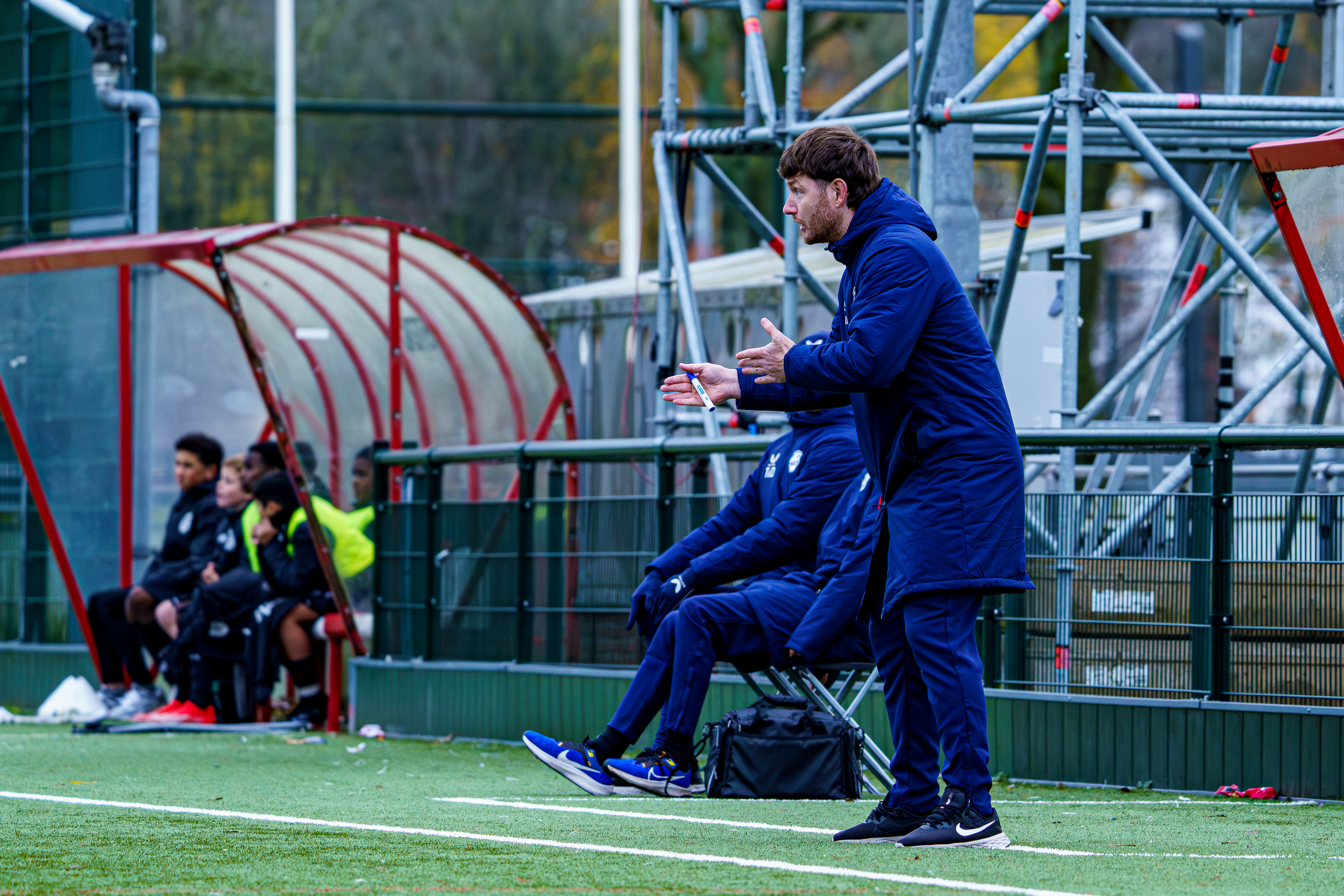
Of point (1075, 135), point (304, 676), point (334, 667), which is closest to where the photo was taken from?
point (1075, 135)

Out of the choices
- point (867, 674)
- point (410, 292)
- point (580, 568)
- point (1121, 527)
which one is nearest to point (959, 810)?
point (867, 674)

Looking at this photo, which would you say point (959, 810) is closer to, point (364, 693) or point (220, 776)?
point (220, 776)

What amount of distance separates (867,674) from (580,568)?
2785 millimetres

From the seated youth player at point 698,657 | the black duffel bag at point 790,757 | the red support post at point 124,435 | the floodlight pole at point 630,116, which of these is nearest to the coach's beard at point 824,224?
the seated youth player at point 698,657

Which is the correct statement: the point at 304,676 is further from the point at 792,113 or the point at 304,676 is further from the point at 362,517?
the point at 792,113

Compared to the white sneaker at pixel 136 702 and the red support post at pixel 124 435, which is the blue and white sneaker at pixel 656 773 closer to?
the white sneaker at pixel 136 702

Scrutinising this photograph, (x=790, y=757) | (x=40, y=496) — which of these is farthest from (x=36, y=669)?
(x=790, y=757)

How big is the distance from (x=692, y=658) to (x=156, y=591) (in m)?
5.60

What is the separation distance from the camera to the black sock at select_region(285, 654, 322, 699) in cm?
1085

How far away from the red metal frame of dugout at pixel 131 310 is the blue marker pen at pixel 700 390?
443 centimetres

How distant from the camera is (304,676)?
10.9 meters

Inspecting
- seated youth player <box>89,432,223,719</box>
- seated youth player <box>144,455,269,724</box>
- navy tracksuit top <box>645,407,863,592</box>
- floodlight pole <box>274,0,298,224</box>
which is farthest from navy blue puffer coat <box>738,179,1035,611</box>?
floodlight pole <box>274,0,298,224</box>

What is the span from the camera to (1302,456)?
1048 cm

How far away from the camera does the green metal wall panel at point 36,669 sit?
13.4 meters
